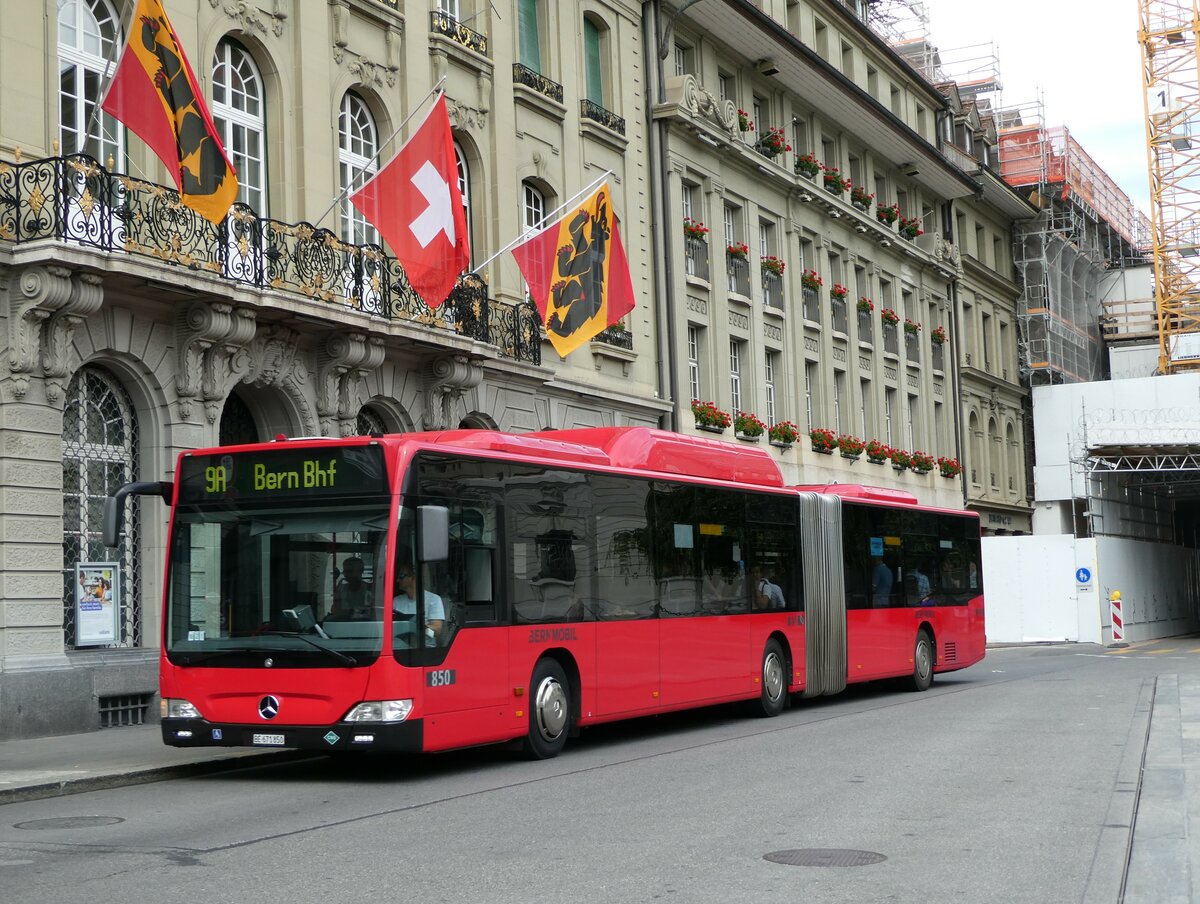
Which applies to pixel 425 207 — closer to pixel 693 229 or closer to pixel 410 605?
pixel 410 605

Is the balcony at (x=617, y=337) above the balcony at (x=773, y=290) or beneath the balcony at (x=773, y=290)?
beneath

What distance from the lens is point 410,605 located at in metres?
12.7

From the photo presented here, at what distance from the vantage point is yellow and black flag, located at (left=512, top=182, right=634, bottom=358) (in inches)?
899

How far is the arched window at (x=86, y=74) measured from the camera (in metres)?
18.2

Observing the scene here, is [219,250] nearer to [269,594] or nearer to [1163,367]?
[269,594]

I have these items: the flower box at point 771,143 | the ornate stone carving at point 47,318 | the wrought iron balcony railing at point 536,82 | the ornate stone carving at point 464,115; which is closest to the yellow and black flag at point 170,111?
the ornate stone carving at point 47,318

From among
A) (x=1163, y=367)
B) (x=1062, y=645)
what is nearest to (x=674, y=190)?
(x=1062, y=645)

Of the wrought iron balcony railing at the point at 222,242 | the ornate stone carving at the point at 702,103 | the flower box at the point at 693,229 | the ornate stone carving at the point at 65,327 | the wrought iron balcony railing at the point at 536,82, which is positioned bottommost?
the ornate stone carving at the point at 65,327

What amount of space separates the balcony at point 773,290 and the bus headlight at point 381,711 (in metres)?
25.8

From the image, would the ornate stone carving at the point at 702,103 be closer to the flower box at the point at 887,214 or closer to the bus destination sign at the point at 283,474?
the flower box at the point at 887,214

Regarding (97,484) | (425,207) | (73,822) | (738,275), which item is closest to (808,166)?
(738,275)

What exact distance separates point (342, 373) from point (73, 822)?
11.4 metres

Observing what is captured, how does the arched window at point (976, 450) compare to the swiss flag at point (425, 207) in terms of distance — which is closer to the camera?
the swiss flag at point (425, 207)

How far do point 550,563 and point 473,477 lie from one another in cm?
144
